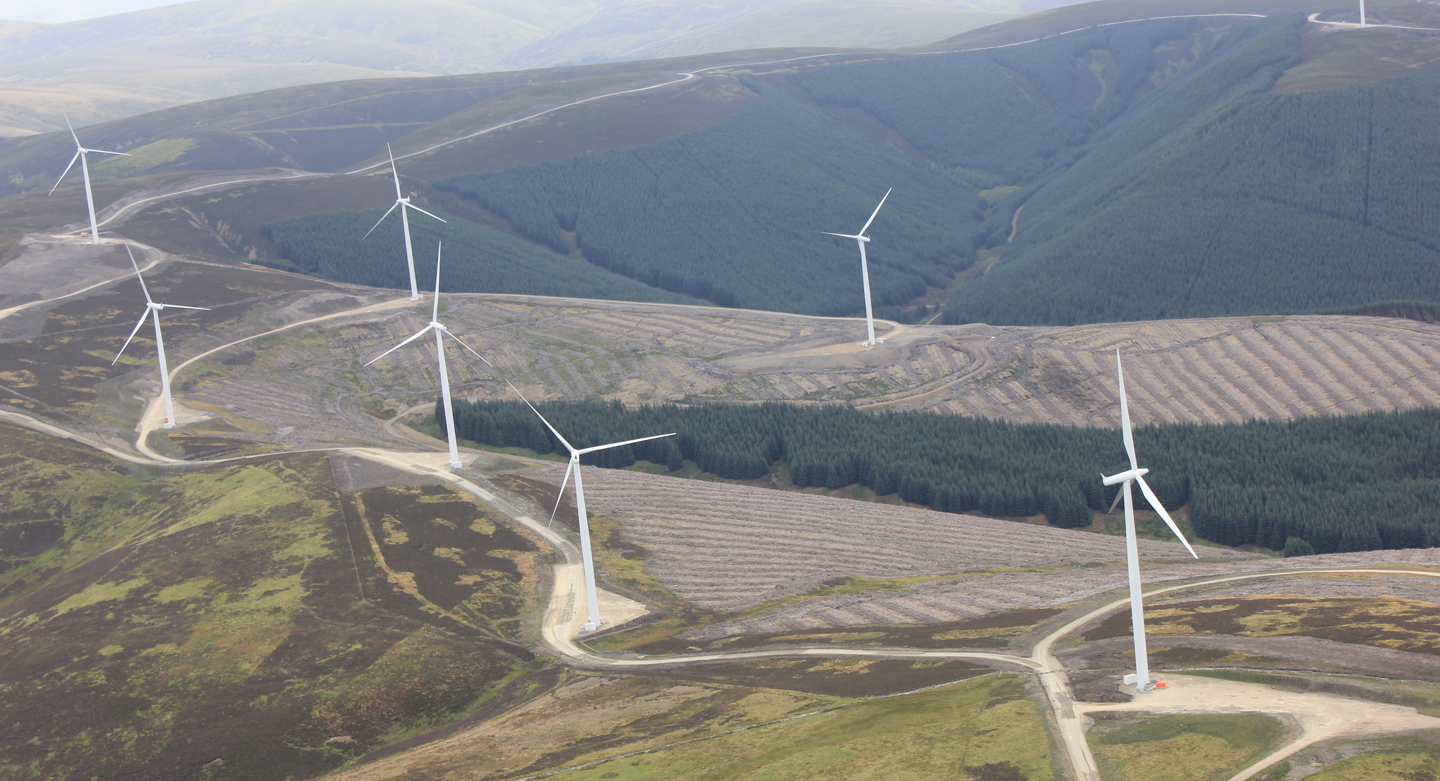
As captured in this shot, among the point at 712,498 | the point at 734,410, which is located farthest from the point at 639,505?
the point at 734,410

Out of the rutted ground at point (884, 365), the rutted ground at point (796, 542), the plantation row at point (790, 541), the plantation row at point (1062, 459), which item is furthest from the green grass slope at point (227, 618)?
the plantation row at point (1062, 459)

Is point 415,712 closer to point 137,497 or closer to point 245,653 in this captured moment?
point 245,653

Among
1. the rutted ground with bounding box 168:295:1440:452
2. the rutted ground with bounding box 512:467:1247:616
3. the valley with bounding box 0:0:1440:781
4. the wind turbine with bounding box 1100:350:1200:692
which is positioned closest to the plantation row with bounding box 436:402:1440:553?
→ the valley with bounding box 0:0:1440:781

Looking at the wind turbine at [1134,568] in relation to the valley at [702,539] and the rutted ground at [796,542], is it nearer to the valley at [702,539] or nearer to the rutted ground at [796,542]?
the valley at [702,539]

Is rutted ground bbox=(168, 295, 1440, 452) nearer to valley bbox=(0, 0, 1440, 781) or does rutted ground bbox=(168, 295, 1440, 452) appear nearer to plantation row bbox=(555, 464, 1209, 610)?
valley bbox=(0, 0, 1440, 781)

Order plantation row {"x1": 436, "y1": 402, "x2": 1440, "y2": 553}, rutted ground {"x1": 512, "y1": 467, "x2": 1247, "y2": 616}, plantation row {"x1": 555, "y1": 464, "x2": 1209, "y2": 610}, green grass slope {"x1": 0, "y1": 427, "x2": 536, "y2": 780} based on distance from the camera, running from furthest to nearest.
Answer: plantation row {"x1": 436, "y1": 402, "x2": 1440, "y2": 553} < plantation row {"x1": 555, "y1": 464, "x2": 1209, "y2": 610} < rutted ground {"x1": 512, "y1": 467, "x2": 1247, "y2": 616} < green grass slope {"x1": 0, "y1": 427, "x2": 536, "y2": 780}

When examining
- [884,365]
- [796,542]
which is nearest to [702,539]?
[796,542]

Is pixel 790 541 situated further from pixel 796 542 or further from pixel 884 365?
pixel 884 365

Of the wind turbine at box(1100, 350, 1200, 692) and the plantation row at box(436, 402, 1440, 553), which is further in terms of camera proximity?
the plantation row at box(436, 402, 1440, 553)
